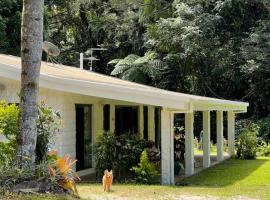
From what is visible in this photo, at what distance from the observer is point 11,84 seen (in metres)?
14.5

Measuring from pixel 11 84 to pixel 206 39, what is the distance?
50.0ft

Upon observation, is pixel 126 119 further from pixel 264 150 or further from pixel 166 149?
pixel 264 150

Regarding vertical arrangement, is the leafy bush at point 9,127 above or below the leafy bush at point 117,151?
above

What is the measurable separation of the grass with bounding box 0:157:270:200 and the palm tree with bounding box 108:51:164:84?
38.6ft

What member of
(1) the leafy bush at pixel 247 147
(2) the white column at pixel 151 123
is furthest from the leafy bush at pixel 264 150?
(2) the white column at pixel 151 123

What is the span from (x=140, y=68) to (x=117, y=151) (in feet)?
46.0

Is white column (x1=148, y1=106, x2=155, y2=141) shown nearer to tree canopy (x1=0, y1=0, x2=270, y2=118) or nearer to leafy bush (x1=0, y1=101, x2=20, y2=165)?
tree canopy (x1=0, y1=0, x2=270, y2=118)

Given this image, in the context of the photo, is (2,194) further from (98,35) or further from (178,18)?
(98,35)

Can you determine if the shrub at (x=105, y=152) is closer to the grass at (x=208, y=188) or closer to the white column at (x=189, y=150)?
the grass at (x=208, y=188)

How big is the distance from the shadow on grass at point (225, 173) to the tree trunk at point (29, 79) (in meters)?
5.68

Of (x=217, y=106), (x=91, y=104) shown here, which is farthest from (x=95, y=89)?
(x=217, y=106)

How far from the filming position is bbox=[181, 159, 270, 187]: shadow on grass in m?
14.2

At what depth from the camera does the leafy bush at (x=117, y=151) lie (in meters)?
14.4

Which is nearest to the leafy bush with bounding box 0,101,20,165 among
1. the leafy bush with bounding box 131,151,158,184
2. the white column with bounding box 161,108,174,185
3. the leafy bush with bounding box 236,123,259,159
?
the leafy bush with bounding box 131,151,158,184
